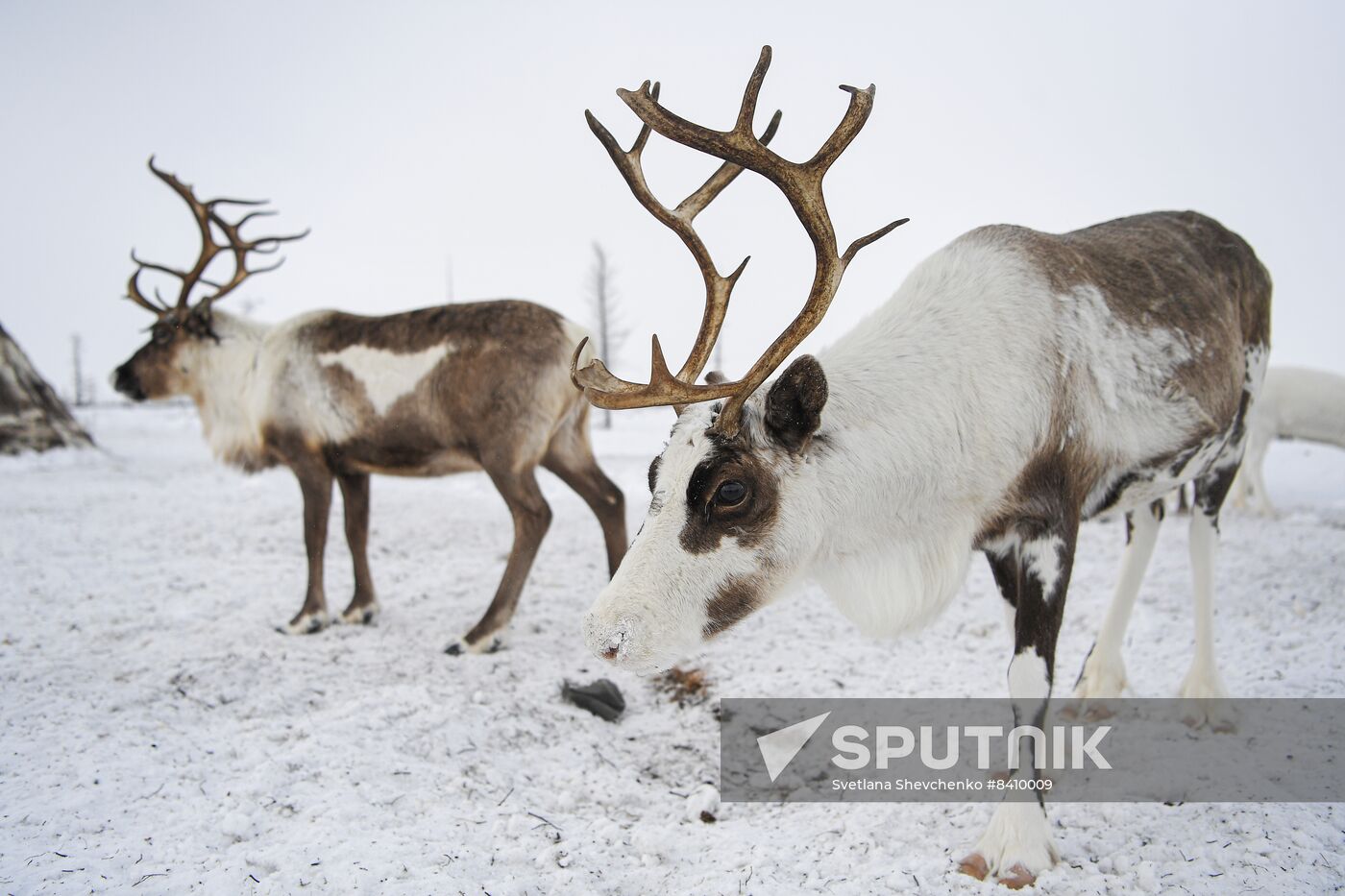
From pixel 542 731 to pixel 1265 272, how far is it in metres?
4.67

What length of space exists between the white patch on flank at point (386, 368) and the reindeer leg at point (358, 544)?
2.61ft

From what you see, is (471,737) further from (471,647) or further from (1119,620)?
(1119,620)

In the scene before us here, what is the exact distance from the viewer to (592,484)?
17.8 feet

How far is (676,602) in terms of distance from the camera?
259 cm

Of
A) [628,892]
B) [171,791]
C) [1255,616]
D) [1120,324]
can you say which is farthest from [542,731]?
[1255,616]

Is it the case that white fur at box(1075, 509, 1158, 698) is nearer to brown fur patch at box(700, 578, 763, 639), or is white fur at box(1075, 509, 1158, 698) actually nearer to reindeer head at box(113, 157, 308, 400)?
brown fur patch at box(700, 578, 763, 639)

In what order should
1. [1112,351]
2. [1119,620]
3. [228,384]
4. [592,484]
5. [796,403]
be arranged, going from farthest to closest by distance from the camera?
[228,384], [592,484], [1119,620], [1112,351], [796,403]

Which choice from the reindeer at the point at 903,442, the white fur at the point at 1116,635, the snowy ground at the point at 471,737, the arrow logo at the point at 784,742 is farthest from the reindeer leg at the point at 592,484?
the white fur at the point at 1116,635

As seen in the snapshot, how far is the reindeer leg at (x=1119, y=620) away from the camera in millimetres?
3998

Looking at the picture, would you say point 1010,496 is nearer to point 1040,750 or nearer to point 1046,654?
point 1046,654

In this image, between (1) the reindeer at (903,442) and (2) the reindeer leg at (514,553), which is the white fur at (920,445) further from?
(2) the reindeer leg at (514,553)

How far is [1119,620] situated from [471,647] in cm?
380

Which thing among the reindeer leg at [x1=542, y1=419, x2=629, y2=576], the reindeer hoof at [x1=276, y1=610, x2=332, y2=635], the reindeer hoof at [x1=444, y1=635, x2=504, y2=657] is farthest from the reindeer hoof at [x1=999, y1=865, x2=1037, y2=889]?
the reindeer hoof at [x1=276, y1=610, x2=332, y2=635]

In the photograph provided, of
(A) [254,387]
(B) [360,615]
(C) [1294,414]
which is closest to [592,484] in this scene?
(B) [360,615]
